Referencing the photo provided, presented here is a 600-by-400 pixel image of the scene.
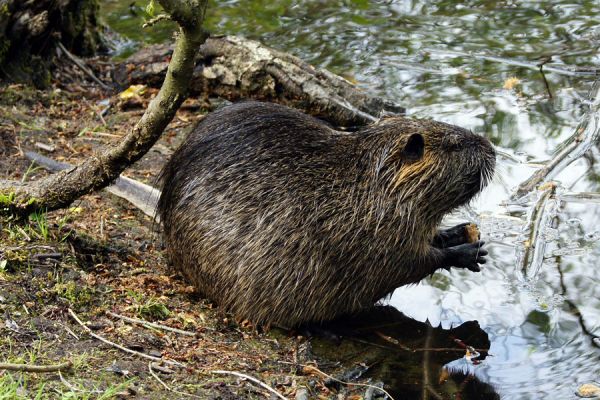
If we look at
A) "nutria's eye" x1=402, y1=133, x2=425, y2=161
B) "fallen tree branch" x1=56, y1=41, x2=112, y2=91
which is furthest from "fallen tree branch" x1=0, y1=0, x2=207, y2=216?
"fallen tree branch" x1=56, y1=41, x2=112, y2=91

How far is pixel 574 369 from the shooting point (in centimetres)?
371

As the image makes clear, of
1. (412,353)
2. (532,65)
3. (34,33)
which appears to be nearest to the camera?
(412,353)

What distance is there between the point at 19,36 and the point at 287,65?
77.0 inches

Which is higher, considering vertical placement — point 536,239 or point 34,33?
point 34,33

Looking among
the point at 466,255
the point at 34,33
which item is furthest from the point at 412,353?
the point at 34,33

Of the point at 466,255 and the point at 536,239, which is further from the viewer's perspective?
the point at 536,239

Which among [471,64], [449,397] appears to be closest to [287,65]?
[471,64]

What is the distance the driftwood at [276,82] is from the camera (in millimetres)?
5742

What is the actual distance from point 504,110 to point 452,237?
64.0 inches

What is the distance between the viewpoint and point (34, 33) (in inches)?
245

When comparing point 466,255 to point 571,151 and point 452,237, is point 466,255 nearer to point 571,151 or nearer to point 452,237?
point 452,237

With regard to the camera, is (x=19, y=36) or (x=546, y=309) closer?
(x=546, y=309)

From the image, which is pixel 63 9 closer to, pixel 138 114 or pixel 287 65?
pixel 138 114

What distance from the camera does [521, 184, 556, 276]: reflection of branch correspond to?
449 cm
